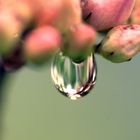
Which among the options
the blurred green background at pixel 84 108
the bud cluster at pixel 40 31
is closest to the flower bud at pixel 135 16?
the bud cluster at pixel 40 31

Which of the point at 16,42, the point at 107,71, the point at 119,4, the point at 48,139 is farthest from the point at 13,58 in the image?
the point at 107,71

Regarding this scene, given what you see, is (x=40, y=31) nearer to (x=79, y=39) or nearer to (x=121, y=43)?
(x=79, y=39)

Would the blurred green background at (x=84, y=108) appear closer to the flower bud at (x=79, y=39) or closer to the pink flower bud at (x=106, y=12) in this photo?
the pink flower bud at (x=106, y=12)

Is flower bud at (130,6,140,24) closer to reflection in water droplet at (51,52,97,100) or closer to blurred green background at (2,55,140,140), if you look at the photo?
reflection in water droplet at (51,52,97,100)

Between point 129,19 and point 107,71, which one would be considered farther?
point 107,71

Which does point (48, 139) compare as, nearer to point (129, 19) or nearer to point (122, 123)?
point (122, 123)
